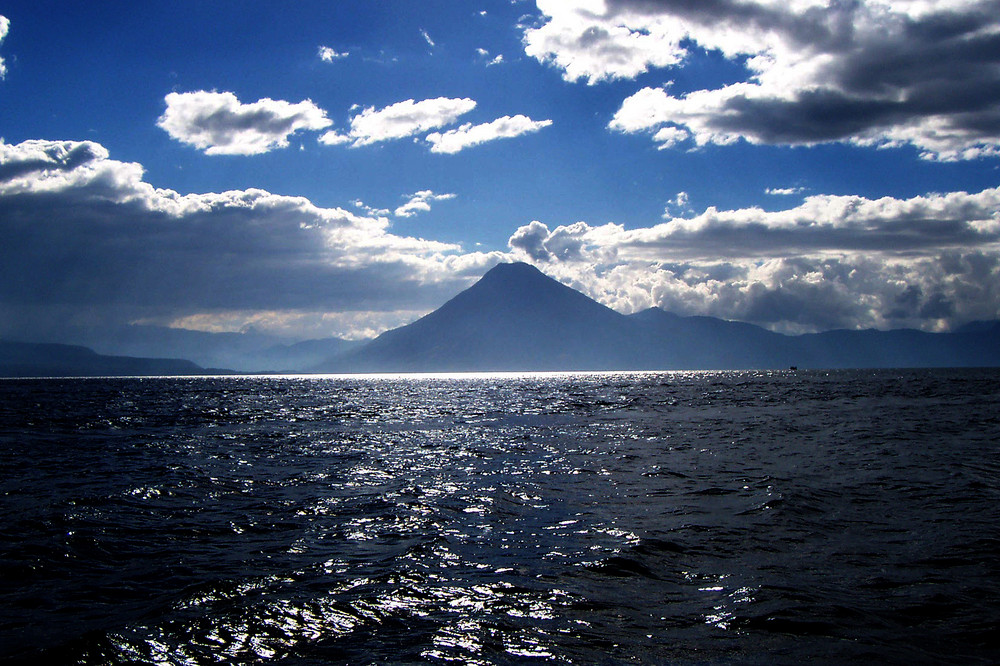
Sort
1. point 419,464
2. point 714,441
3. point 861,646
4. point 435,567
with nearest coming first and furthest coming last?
1. point 861,646
2. point 435,567
3. point 419,464
4. point 714,441

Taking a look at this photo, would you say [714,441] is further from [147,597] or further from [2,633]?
[2,633]

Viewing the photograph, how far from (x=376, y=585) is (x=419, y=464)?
714 inches

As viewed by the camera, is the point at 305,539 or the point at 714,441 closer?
the point at 305,539

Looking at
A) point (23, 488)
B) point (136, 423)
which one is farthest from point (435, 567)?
point (136, 423)

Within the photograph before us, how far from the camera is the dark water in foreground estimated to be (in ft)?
33.2

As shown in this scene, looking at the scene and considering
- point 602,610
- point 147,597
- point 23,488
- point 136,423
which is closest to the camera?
point 602,610

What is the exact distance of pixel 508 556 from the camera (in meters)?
15.3

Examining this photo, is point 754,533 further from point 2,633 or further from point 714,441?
point 714,441

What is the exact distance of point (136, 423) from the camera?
58250 mm

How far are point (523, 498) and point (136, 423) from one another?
50.0 m

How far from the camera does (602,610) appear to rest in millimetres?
11578

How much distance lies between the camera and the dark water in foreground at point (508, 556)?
10117mm

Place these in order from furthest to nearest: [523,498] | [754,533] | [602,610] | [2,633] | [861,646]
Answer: [523,498] → [754,533] → [602,610] → [2,633] → [861,646]

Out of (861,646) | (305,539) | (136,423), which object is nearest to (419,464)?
(305,539)
